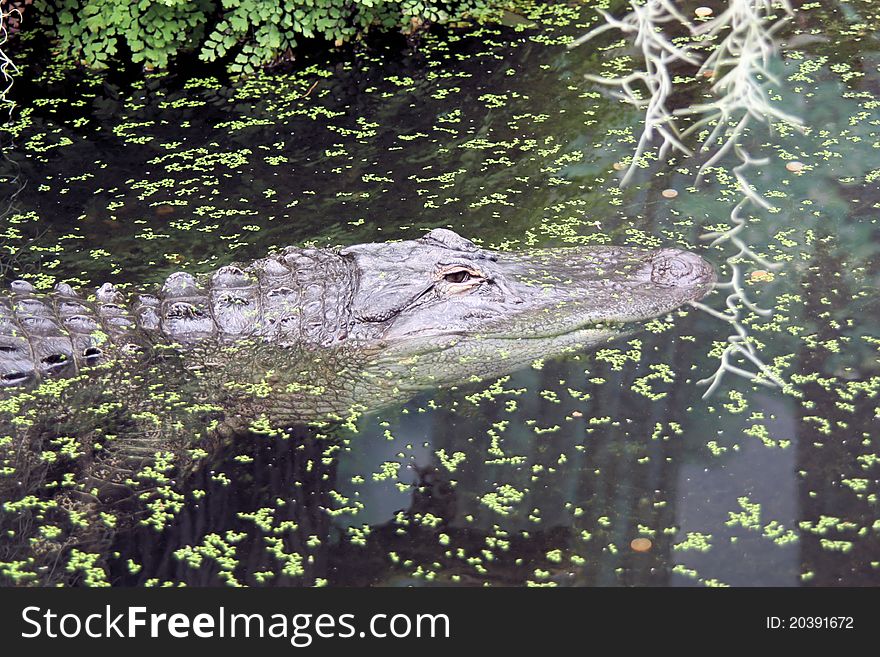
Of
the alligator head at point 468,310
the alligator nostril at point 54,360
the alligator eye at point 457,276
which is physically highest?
the alligator eye at point 457,276

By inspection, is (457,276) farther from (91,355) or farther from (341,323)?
(91,355)

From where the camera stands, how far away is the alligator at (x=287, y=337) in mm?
5086

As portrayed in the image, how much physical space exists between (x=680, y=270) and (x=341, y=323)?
72.8 inches

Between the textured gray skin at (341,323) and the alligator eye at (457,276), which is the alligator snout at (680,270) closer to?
the textured gray skin at (341,323)

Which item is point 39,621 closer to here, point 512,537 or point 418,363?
point 512,537

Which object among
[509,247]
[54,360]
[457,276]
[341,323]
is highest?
[509,247]

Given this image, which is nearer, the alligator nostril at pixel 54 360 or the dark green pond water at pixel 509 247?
the dark green pond water at pixel 509 247

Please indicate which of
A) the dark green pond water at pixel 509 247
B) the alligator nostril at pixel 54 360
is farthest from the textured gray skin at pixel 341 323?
the dark green pond water at pixel 509 247

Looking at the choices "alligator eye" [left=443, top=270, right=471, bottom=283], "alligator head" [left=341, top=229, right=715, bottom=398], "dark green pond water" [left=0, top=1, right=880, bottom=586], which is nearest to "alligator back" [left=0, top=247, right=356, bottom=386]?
"alligator head" [left=341, top=229, right=715, bottom=398]

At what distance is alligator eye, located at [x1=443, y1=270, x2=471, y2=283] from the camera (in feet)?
17.7

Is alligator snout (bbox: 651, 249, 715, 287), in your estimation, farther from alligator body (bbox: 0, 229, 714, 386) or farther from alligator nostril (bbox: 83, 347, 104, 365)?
alligator nostril (bbox: 83, 347, 104, 365)

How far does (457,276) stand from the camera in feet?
17.8

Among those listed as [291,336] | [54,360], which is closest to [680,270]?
[291,336]

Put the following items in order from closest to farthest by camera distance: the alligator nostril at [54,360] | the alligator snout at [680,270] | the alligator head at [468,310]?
the alligator nostril at [54,360] < the alligator head at [468,310] < the alligator snout at [680,270]
